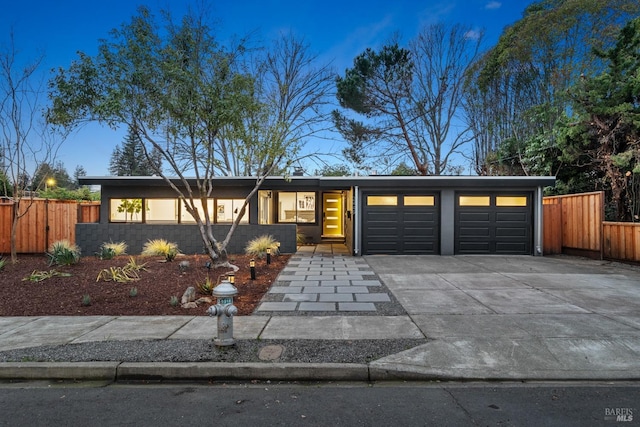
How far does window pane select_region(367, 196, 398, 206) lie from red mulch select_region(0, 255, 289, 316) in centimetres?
446

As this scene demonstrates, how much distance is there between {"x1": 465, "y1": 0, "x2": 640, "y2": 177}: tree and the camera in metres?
16.1

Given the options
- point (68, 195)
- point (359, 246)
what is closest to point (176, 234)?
point (359, 246)

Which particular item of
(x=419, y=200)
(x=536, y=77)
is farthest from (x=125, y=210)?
(x=536, y=77)

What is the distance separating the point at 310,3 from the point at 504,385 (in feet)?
69.4

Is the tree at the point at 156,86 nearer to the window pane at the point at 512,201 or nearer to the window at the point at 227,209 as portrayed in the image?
the window at the point at 227,209

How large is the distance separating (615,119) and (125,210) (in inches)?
712

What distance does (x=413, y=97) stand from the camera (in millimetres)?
23109

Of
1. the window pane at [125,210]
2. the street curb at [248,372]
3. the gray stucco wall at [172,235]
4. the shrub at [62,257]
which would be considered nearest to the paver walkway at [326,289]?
the street curb at [248,372]

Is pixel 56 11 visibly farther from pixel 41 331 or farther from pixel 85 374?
pixel 85 374

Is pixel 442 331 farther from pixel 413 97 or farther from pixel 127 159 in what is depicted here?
pixel 127 159

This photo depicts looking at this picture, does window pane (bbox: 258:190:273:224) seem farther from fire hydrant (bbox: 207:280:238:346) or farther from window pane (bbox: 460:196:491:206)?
fire hydrant (bbox: 207:280:238:346)

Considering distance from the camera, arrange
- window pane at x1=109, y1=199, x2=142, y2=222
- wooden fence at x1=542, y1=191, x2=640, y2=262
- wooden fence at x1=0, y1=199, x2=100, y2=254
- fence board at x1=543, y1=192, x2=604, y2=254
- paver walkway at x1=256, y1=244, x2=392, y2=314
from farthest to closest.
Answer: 1. window pane at x1=109, y1=199, x2=142, y2=222
2. wooden fence at x1=0, y1=199, x2=100, y2=254
3. fence board at x1=543, y1=192, x2=604, y2=254
4. wooden fence at x1=542, y1=191, x2=640, y2=262
5. paver walkway at x1=256, y1=244, x2=392, y2=314

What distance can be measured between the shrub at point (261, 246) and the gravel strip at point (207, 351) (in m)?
7.29

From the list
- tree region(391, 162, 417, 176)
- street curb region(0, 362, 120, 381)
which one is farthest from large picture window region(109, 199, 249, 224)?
tree region(391, 162, 417, 176)
